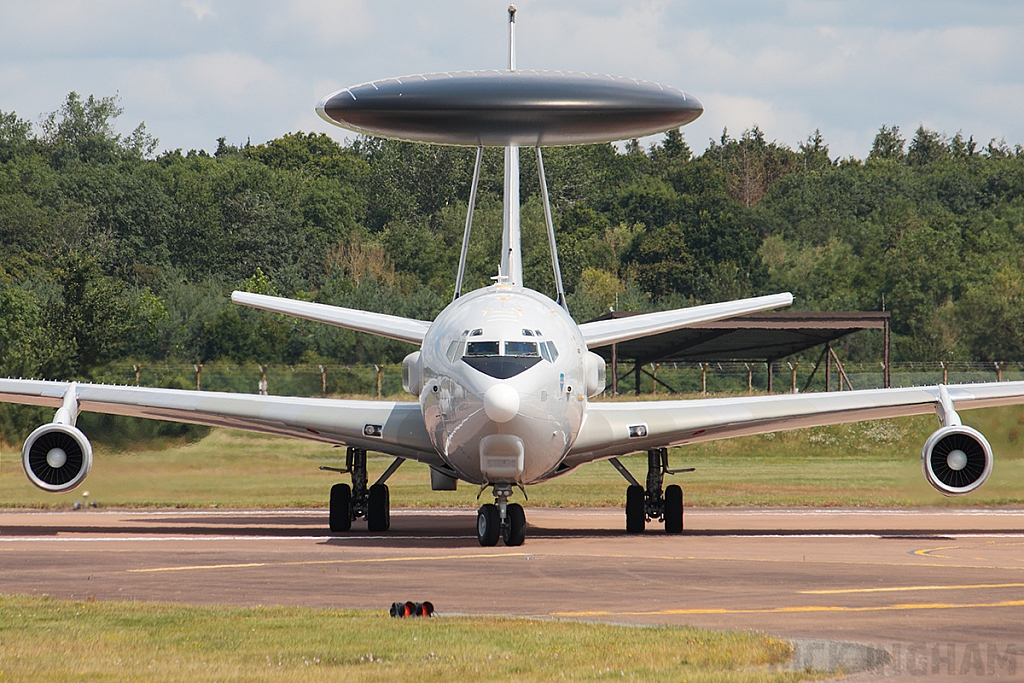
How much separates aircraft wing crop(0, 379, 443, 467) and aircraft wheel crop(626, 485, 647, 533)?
3.80 metres

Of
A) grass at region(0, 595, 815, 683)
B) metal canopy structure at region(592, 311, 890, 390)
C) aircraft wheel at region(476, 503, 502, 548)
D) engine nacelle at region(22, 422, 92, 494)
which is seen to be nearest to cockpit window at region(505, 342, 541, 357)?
aircraft wheel at region(476, 503, 502, 548)

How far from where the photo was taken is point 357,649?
36.1 ft

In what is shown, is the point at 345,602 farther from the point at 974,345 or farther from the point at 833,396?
the point at 974,345

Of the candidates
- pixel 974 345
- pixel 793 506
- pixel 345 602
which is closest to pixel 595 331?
pixel 793 506

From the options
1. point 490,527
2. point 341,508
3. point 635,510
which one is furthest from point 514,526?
point 341,508

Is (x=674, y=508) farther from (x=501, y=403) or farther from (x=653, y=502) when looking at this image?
(x=501, y=403)


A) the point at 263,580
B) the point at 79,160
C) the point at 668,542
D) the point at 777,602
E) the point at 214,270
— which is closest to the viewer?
the point at 777,602

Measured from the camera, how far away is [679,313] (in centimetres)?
2645

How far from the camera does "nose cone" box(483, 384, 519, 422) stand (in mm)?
19922

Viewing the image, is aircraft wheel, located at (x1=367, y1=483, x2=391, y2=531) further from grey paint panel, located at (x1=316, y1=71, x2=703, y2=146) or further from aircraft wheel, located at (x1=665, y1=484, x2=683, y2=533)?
grey paint panel, located at (x1=316, y1=71, x2=703, y2=146)

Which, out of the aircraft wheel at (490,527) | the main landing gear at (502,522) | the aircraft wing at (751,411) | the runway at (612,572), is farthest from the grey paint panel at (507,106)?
the aircraft wheel at (490,527)

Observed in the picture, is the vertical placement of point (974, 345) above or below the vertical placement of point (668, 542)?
above

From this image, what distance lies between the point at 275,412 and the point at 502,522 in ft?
18.1

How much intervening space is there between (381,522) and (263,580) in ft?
30.2
